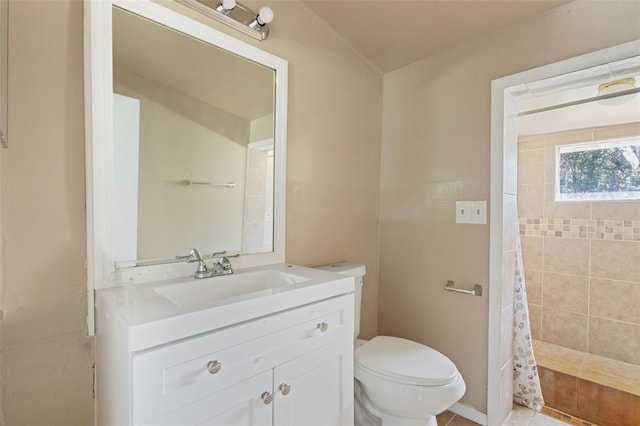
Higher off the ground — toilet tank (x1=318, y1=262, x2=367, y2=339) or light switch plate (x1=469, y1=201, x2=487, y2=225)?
light switch plate (x1=469, y1=201, x2=487, y2=225)

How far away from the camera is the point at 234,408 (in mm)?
853

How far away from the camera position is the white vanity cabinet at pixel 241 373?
720mm

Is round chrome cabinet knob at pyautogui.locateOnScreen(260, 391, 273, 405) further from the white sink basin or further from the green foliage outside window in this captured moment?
the green foliage outside window

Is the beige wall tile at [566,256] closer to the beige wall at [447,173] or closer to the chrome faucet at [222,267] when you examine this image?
the beige wall at [447,173]

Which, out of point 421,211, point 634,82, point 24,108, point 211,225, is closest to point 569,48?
point 634,82

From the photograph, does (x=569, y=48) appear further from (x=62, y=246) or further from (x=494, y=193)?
(x=62, y=246)

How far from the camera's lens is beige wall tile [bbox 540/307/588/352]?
2.54 metres

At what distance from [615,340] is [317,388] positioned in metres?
2.67

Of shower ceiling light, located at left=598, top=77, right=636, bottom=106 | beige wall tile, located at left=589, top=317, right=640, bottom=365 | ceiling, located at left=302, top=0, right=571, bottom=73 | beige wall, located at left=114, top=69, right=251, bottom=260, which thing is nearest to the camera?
beige wall, located at left=114, top=69, right=251, bottom=260

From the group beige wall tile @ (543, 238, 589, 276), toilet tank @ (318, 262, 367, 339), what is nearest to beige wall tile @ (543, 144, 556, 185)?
beige wall tile @ (543, 238, 589, 276)

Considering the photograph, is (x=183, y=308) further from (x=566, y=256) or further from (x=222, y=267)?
(x=566, y=256)

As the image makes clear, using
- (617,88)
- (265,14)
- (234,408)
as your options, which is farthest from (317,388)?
(617,88)

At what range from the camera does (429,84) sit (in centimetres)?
193

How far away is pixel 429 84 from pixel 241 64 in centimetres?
117
